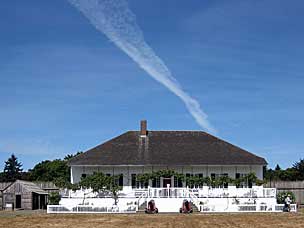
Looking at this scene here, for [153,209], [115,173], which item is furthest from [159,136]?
[153,209]

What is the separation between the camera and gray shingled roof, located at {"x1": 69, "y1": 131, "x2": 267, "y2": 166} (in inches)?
2162

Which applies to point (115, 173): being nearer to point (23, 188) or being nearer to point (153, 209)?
point (23, 188)

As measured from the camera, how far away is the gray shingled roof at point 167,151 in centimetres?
5491

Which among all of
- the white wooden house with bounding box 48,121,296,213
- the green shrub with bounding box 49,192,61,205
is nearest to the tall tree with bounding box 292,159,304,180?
the white wooden house with bounding box 48,121,296,213

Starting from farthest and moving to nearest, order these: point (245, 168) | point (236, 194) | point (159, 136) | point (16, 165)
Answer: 1. point (16, 165)
2. point (159, 136)
3. point (245, 168)
4. point (236, 194)

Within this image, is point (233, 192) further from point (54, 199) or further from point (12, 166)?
point (12, 166)

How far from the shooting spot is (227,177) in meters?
52.7

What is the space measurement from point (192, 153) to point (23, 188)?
16.1m

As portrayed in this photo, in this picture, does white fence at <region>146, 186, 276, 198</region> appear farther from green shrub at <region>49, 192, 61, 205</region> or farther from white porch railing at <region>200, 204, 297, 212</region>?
green shrub at <region>49, 192, 61, 205</region>

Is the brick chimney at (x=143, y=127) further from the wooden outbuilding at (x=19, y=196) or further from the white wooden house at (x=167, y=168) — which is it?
the wooden outbuilding at (x=19, y=196)

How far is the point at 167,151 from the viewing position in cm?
5744

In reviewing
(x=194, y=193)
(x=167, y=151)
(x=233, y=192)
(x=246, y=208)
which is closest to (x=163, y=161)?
(x=167, y=151)

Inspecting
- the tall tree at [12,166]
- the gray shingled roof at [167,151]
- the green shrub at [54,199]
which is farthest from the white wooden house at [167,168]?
the tall tree at [12,166]

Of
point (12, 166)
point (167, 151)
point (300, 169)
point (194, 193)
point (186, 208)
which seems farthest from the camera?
point (12, 166)
